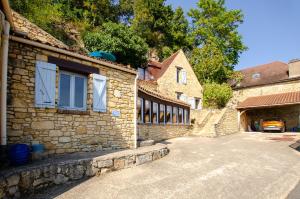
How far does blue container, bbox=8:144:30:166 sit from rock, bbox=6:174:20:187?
82 centimetres

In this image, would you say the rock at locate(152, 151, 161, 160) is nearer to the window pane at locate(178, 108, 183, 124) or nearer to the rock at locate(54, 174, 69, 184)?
the rock at locate(54, 174, 69, 184)

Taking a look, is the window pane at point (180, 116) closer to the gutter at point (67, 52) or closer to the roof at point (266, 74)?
the gutter at point (67, 52)

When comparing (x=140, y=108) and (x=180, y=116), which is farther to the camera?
(x=180, y=116)

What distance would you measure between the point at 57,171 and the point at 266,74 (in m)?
26.3

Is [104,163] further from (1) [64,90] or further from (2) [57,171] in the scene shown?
(1) [64,90]

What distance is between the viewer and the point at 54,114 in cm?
691

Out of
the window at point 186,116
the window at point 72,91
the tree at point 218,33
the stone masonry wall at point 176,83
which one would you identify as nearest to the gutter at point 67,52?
the window at point 72,91

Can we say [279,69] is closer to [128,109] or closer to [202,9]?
[202,9]

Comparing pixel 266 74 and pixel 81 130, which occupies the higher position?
pixel 266 74

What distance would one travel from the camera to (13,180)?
15.5 ft

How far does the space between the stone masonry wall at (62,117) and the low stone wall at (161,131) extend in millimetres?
3646

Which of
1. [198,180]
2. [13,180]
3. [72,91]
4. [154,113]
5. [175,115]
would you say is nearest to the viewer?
[13,180]

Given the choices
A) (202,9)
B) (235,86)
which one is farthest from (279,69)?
(202,9)

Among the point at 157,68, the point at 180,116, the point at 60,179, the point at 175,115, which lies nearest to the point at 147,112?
the point at 175,115
